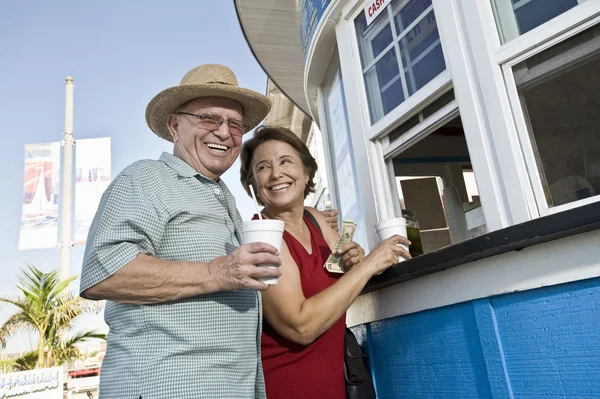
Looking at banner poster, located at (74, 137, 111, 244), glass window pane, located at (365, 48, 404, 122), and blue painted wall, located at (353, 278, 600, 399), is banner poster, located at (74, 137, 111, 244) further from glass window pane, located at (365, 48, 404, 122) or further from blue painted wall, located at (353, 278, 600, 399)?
blue painted wall, located at (353, 278, 600, 399)

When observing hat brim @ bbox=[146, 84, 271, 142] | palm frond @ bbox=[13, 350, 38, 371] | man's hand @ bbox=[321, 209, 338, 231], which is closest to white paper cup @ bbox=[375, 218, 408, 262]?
man's hand @ bbox=[321, 209, 338, 231]

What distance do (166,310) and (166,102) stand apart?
2.89 feet

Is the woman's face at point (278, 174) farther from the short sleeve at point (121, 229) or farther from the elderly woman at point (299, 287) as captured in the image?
the short sleeve at point (121, 229)

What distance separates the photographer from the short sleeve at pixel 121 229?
48.8 inches

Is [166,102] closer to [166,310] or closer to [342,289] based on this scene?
[166,310]

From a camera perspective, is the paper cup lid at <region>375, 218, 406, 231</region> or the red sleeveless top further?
the paper cup lid at <region>375, 218, 406, 231</region>

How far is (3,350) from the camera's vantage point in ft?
47.7

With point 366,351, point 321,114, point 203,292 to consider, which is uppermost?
point 321,114

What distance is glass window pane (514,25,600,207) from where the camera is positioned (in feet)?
5.16

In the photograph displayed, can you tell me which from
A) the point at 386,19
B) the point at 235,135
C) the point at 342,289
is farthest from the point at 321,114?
the point at 342,289

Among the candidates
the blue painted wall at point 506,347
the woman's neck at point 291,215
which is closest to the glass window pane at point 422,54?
the woman's neck at point 291,215

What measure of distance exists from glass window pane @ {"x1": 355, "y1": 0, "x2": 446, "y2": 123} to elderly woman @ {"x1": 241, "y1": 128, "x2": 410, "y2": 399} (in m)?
0.66

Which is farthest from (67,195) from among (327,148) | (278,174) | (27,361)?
(278,174)

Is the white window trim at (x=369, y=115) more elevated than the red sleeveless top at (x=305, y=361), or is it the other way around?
the white window trim at (x=369, y=115)
